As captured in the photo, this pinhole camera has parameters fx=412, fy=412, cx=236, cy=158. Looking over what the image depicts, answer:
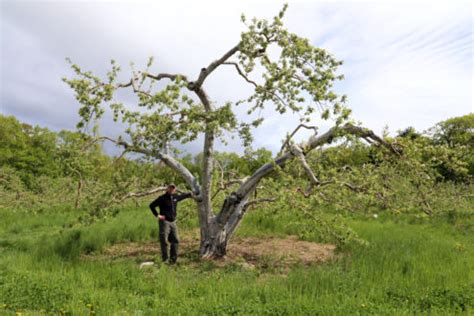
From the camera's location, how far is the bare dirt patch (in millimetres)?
8742

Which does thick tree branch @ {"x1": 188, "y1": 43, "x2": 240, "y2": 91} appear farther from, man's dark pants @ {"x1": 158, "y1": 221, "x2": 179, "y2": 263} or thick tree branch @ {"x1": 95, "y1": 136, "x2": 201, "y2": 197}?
man's dark pants @ {"x1": 158, "y1": 221, "x2": 179, "y2": 263}

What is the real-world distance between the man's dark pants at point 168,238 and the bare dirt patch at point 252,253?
0.20m

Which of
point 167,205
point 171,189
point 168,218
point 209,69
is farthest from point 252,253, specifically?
point 209,69

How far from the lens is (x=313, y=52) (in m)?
7.65

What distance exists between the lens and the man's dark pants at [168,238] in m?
8.85

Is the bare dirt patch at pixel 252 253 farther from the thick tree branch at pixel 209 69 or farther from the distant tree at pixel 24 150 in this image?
the distant tree at pixel 24 150

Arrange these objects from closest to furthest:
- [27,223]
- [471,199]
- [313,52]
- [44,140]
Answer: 1. [313,52]
2. [27,223]
3. [471,199]
4. [44,140]

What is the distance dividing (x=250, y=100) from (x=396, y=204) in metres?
3.60

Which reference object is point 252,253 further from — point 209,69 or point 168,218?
point 209,69

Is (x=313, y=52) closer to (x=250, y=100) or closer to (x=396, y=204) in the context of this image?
(x=250, y=100)

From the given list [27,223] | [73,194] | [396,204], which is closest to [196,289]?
[396,204]

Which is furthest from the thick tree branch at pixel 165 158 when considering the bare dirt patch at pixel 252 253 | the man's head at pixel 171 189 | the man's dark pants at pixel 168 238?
the bare dirt patch at pixel 252 253

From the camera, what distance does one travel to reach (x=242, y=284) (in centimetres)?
676

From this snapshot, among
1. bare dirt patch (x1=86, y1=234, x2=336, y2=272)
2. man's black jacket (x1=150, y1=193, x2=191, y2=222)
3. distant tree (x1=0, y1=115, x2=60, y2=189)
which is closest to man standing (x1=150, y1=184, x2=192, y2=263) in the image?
man's black jacket (x1=150, y1=193, x2=191, y2=222)
